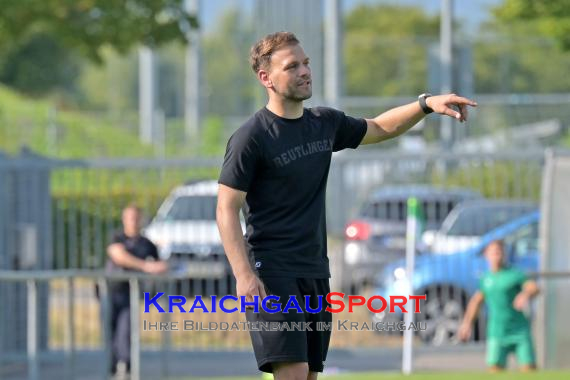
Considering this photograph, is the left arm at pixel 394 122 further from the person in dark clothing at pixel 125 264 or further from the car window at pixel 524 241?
the car window at pixel 524 241

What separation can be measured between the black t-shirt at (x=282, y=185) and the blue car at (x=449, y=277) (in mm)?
7984

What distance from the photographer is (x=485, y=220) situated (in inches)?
594

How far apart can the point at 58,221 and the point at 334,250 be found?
2.92 meters

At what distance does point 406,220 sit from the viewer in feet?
50.1

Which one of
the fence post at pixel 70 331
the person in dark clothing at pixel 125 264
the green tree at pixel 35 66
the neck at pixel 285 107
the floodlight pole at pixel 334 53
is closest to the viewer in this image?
the neck at pixel 285 107

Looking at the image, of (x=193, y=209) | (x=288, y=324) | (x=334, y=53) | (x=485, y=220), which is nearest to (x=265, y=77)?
(x=288, y=324)

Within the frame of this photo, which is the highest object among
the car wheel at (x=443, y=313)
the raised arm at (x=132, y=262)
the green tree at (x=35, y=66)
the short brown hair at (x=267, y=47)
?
the green tree at (x=35, y=66)

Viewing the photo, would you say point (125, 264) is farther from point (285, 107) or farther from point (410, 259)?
point (285, 107)

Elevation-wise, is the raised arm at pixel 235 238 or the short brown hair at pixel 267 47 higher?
the short brown hair at pixel 267 47

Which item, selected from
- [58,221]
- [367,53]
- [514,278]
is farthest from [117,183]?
[367,53]

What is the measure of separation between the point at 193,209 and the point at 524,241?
3408 millimetres

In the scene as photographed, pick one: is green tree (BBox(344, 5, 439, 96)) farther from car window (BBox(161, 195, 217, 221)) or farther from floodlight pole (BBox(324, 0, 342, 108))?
car window (BBox(161, 195, 217, 221))

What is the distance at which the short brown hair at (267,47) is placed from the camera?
695 cm

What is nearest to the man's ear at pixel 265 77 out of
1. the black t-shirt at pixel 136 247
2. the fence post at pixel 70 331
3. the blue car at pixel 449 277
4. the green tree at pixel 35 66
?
the fence post at pixel 70 331
